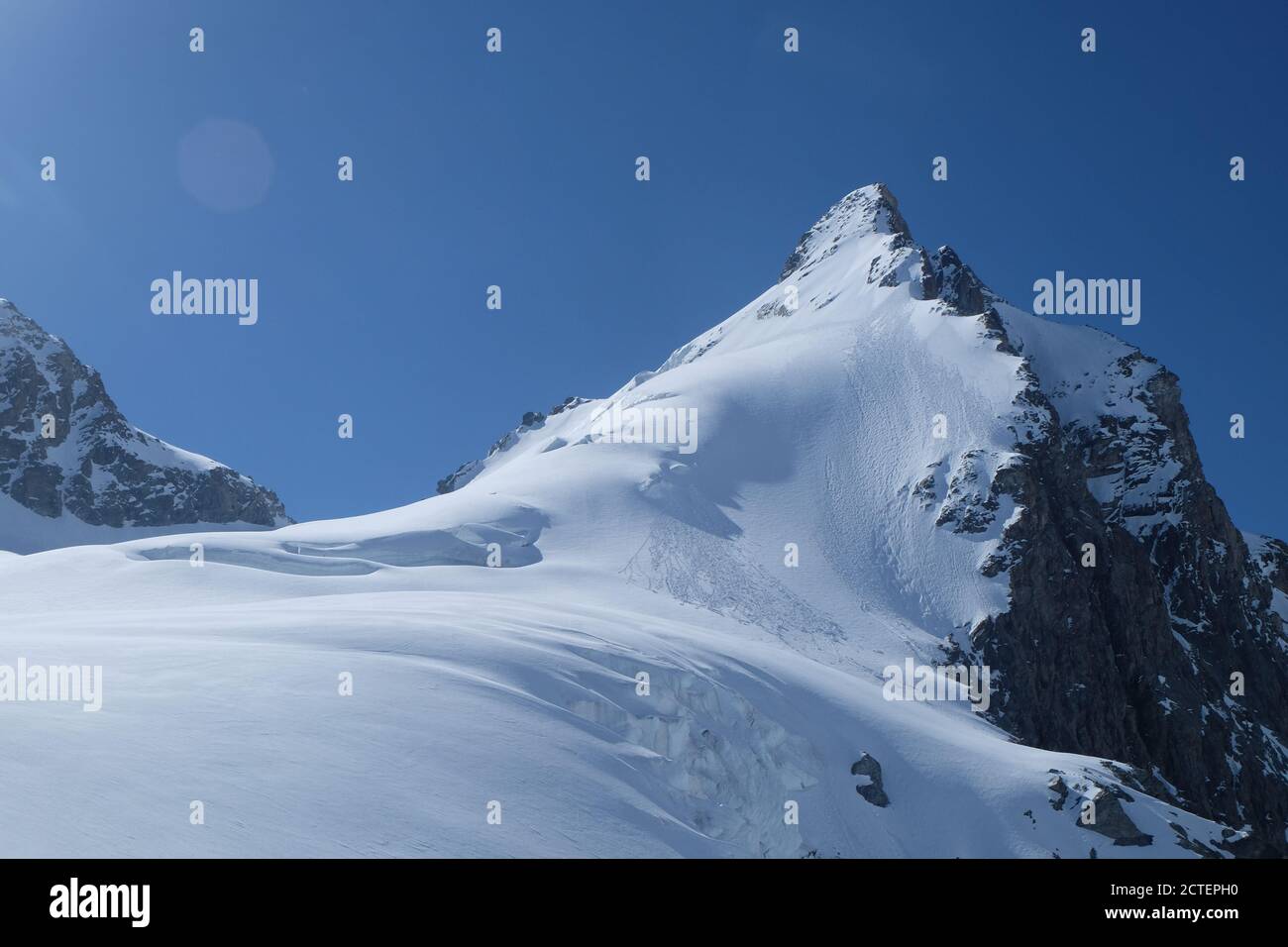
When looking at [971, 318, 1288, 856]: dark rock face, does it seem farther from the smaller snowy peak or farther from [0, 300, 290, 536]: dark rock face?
[0, 300, 290, 536]: dark rock face

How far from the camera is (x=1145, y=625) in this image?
7669 cm

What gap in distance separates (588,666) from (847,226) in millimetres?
110104

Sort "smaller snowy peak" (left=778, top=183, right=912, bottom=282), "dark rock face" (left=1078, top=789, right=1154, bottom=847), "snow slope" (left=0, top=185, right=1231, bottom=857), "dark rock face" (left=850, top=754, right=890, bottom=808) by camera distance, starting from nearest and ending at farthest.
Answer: "snow slope" (left=0, top=185, right=1231, bottom=857) → "dark rock face" (left=850, top=754, right=890, bottom=808) → "dark rock face" (left=1078, top=789, right=1154, bottom=847) → "smaller snowy peak" (left=778, top=183, right=912, bottom=282)

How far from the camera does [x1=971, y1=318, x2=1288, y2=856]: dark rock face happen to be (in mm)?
62906

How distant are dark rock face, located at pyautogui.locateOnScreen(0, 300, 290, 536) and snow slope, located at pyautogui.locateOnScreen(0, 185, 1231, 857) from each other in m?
97.5

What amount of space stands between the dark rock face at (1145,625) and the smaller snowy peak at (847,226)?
35.4 meters

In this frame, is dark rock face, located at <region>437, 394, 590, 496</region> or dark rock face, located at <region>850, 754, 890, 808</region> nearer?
dark rock face, located at <region>850, 754, 890, 808</region>

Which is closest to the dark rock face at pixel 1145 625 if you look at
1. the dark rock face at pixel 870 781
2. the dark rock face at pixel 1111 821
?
the dark rock face at pixel 1111 821

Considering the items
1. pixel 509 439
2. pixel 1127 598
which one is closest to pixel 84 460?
pixel 509 439

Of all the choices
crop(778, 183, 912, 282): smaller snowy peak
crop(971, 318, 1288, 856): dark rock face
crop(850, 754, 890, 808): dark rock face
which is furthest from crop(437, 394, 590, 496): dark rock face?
crop(850, 754, 890, 808): dark rock face

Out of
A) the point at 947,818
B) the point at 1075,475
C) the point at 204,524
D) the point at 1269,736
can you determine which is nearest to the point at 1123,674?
the point at 1075,475
